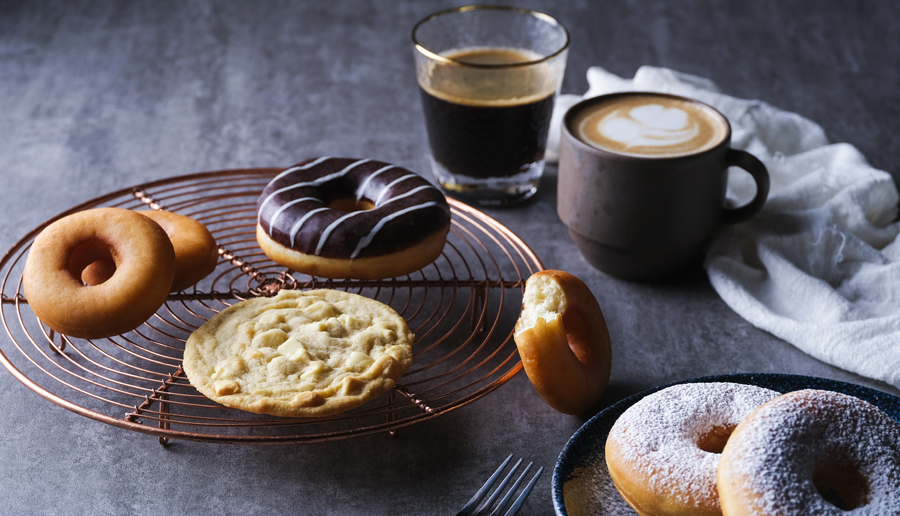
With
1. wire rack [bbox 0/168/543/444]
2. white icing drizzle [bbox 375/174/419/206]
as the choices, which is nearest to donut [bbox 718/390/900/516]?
wire rack [bbox 0/168/543/444]

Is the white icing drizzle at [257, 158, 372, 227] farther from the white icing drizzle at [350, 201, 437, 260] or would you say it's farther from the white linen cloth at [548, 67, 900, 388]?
the white linen cloth at [548, 67, 900, 388]

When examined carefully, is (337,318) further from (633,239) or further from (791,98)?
(791,98)

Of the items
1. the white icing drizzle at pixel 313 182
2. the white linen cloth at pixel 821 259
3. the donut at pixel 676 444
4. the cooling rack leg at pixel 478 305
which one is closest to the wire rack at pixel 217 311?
the cooling rack leg at pixel 478 305

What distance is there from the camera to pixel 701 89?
2.41 meters

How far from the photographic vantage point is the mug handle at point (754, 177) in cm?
175

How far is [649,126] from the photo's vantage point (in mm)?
1814

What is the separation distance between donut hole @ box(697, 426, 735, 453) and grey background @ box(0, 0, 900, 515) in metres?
0.30

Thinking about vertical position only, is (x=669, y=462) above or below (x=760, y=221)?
above

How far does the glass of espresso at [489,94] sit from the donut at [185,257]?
743mm

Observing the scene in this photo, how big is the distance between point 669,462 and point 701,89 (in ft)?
5.42

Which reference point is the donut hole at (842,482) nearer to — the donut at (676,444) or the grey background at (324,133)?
the donut at (676,444)

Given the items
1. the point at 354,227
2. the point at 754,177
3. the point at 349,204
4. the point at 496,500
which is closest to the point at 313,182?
the point at 349,204

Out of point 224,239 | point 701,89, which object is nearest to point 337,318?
point 224,239

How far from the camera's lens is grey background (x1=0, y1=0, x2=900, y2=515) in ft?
4.37
